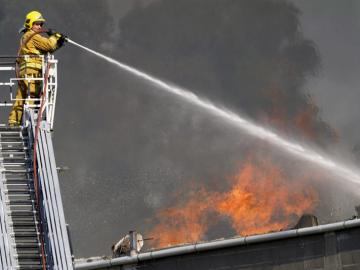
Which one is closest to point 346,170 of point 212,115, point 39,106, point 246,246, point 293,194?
point 293,194

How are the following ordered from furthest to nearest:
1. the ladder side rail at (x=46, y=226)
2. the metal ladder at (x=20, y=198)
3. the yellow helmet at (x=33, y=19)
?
the yellow helmet at (x=33, y=19) < the metal ladder at (x=20, y=198) < the ladder side rail at (x=46, y=226)

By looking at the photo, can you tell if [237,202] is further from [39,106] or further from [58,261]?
[58,261]

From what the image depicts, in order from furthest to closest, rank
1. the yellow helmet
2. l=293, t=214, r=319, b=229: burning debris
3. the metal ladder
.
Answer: the yellow helmet, l=293, t=214, r=319, b=229: burning debris, the metal ladder

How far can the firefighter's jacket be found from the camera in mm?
27609

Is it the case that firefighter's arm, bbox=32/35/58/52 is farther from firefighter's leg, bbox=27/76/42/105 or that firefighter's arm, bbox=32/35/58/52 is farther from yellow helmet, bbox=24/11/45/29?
firefighter's leg, bbox=27/76/42/105

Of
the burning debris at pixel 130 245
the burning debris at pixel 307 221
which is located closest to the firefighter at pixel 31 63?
the burning debris at pixel 130 245

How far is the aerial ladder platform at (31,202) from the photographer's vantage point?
73.6ft

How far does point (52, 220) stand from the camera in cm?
2264

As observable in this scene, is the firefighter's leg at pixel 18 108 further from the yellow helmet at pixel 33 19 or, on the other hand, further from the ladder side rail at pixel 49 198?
the ladder side rail at pixel 49 198

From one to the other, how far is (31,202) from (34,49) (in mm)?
5676

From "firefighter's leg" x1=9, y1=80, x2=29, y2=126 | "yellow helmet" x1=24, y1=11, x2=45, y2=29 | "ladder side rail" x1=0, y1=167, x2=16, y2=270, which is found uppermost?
"yellow helmet" x1=24, y1=11, x2=45, y2=29

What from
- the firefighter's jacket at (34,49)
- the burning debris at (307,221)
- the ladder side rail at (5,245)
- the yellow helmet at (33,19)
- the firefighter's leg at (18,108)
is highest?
the yellow helmet at (33,19)

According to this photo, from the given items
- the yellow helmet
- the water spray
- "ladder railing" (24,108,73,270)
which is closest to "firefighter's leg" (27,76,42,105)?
the yellow helmet

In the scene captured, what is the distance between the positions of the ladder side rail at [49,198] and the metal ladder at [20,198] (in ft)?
1.37
